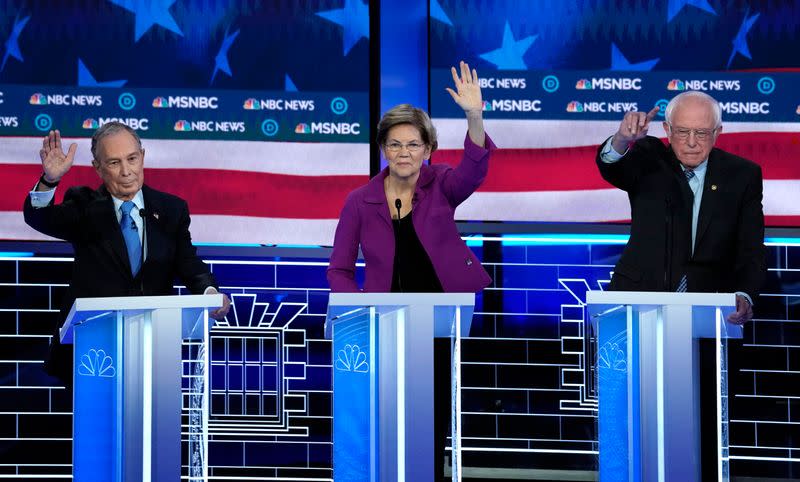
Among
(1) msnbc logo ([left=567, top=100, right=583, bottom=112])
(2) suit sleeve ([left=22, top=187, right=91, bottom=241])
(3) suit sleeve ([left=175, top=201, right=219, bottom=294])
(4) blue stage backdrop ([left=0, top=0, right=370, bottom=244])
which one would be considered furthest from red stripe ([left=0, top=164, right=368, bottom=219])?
(2) suit sleeve ([left=22, top=187, right=91, bottom=241])

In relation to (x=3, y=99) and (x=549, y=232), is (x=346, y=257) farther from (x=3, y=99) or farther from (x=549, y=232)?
(x=3, y=99)

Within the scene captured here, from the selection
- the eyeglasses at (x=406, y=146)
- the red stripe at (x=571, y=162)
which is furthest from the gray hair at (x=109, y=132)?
the red stripe at (x=571, y=162)

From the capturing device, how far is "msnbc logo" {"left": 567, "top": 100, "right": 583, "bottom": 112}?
584 cm

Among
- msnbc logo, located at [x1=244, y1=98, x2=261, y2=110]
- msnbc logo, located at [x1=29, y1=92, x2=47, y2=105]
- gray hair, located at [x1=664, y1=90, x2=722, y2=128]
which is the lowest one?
gray hair, located at [x1=664, y1=90, x2=722, y2=128]

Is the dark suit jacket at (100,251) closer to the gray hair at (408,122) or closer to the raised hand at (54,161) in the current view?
the raised hand at (54,161)

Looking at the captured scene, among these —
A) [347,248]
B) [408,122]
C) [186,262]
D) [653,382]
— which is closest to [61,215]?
[186,262]

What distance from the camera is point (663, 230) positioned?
429cm

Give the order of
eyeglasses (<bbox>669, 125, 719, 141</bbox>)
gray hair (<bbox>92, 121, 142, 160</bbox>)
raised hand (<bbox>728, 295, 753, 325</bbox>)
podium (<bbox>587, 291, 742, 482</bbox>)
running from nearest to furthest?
podium (<bbox>587, 291, 742, 482</bbox>) → raised hand (<bbox>728, 295, 753, 325</bbox>) → eyeglasses (<bbox>669, 125, 719, 141</bbox>) → gray hair (<bbox>92, 121, 142, 160</bbox>)

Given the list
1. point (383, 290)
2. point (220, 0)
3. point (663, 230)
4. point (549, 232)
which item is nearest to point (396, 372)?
point (383, 290)

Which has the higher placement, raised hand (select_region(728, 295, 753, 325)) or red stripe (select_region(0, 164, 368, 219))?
red stripe (select_region(0, 164, 368, 219))

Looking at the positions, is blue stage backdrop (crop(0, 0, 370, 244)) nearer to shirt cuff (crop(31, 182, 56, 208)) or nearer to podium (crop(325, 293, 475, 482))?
shirt cuff (crop(31, 182, 56, 208))

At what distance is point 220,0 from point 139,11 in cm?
→ 38

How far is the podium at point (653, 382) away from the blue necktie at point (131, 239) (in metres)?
1.70

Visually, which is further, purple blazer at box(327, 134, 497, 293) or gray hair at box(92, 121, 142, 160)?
gray hair at box(92, 121, 142, 160)
